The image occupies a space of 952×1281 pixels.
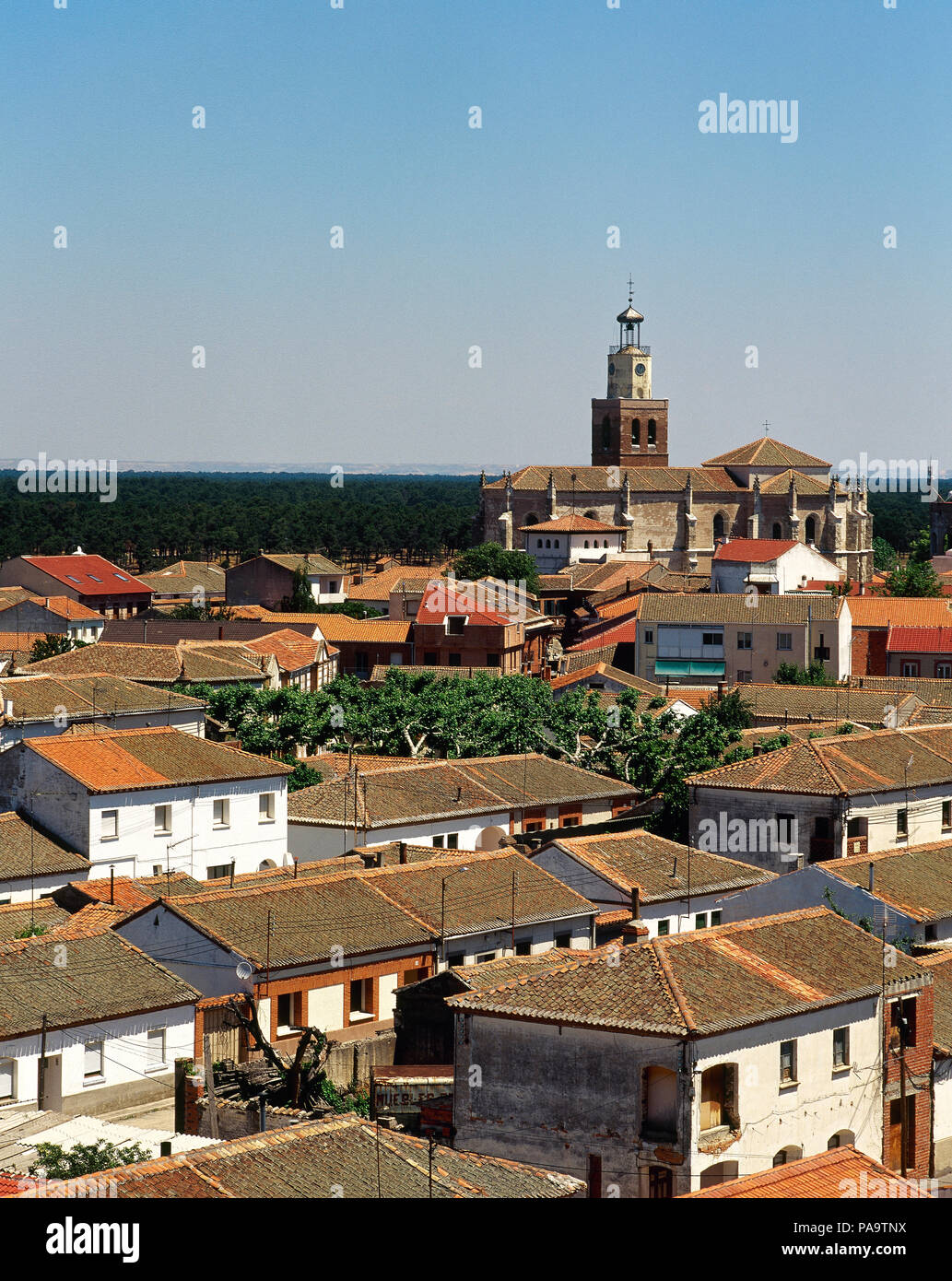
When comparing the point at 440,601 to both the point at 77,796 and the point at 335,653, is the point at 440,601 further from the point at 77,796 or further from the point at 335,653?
the point at 77,796

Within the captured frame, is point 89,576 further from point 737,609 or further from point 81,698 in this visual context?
point 81,698

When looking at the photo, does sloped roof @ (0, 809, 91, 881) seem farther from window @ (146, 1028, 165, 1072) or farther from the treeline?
the treeline

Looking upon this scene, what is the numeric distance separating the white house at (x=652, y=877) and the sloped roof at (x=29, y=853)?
8107mm

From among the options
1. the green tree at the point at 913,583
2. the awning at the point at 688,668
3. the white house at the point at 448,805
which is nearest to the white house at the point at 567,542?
the green tree at the point at 913,583

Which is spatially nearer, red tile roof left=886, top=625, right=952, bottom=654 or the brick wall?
the brick wall

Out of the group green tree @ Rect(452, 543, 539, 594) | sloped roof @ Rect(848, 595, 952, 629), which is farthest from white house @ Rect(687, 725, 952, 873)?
green tree @ Rect(452, 543, 539, 594)

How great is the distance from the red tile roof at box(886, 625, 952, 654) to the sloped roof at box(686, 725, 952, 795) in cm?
2744

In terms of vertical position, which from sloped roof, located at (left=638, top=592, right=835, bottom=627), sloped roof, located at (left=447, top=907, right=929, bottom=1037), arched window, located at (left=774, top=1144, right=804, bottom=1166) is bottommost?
arched window, located at (left=774, top=1144, right=804, bottom=1166)

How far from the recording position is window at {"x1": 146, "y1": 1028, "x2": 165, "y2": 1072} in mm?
23281

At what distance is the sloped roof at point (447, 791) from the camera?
36094 millimetres

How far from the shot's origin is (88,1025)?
2253 cm

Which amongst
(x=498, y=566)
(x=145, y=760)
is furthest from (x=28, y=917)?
(x=498, y=566)
